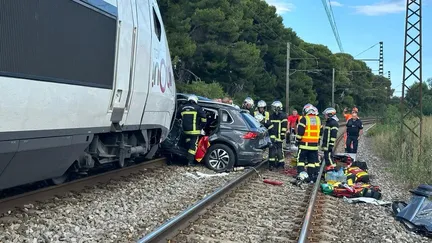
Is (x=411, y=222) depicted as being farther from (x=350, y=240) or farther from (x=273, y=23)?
(x=273, y=23)

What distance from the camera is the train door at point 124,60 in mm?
8148

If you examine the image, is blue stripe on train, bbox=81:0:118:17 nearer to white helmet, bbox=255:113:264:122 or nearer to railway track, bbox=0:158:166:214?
railway track, bbox=0:158:166:214

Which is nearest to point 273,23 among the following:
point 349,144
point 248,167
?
point 349,144

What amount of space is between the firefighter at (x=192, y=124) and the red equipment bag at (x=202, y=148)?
0.21 metres

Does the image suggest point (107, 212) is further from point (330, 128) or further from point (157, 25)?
point (330, 128)

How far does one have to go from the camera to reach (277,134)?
48.6 ft

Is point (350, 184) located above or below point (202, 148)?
below

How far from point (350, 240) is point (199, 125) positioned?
6.55m

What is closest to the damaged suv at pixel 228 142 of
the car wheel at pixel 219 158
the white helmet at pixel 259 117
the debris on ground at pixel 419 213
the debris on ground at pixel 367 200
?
the car wheel at pixel 219 158

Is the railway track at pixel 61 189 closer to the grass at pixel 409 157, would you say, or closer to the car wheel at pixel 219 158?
the car wheel at pixel 219 158

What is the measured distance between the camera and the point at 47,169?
21.9 ft

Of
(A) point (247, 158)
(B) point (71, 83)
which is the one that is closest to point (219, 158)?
(A) point (247, 158)

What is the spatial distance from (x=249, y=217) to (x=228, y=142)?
5.26 metres

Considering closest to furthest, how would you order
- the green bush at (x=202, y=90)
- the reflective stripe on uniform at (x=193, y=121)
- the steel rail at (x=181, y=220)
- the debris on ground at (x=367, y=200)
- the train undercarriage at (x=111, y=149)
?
1. the steel rail at (x=181, y=220)
2. the train undercarriage at (x=111, y=149)
3. the debris on ground at (x=367, y=200)
4. the reflective stripe on uniform at (x=193, y=121)
5. the green bush at (x=202, y=90)
